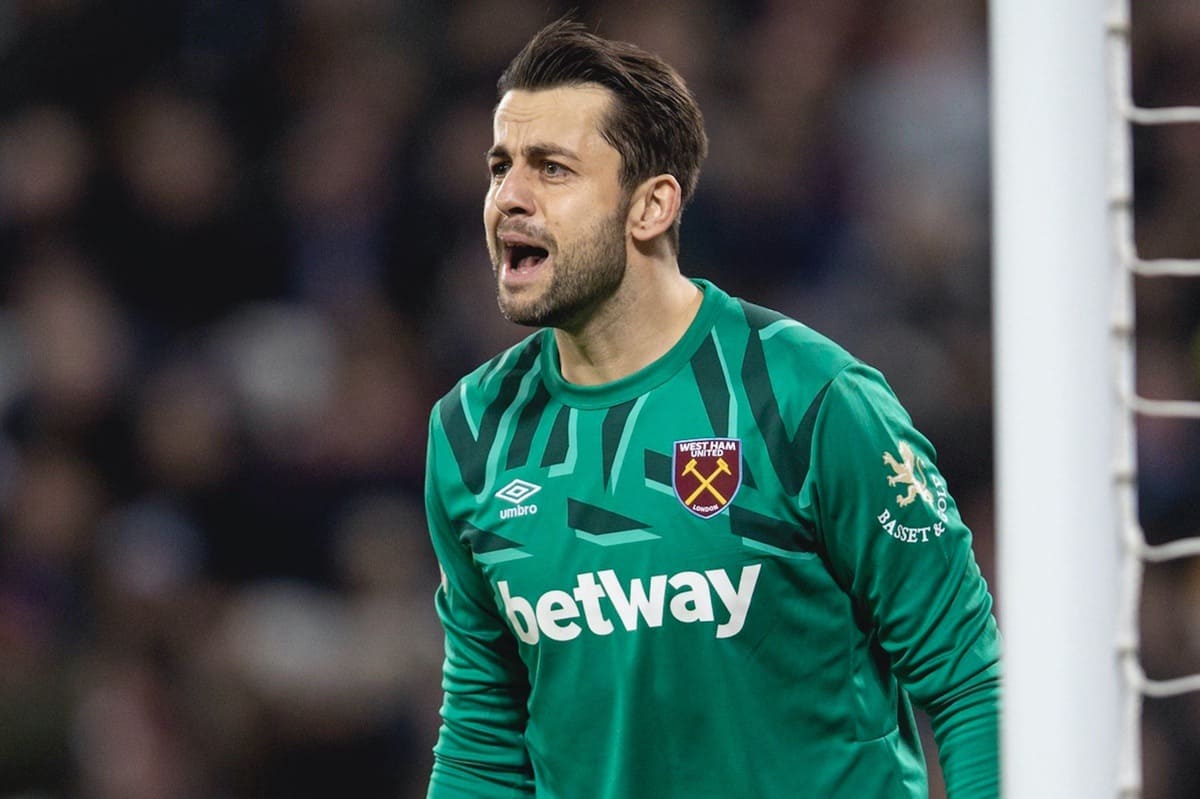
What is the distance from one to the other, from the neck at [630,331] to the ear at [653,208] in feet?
0.26

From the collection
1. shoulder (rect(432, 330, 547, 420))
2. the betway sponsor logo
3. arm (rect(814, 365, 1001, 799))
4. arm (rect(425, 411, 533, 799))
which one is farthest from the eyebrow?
the betway sponsor logo

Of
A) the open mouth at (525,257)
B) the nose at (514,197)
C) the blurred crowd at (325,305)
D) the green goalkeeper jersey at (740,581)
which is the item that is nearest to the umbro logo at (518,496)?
the green goalkeeper jersey at (740,581)

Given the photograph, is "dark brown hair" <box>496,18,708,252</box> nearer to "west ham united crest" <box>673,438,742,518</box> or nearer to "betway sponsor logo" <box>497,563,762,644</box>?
"west ham united crest" <box>673,438,742,518</box>

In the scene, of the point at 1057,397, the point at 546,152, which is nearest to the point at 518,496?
the point at 546,152

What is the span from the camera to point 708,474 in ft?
10.4

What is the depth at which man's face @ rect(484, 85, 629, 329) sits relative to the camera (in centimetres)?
327

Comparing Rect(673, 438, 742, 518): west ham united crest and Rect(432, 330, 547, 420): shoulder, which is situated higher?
Rect(432, 330, 547, 420): shoulder

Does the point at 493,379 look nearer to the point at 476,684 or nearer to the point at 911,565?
the point at 476,684

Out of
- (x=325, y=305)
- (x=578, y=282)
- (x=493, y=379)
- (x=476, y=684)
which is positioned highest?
(x=325, y=305)

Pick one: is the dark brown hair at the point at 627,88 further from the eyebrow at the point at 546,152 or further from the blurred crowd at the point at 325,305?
the blurred crowd at the point at 325,305

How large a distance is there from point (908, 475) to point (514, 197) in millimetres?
875

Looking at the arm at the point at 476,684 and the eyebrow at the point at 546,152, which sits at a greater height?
the eyebrow at the point at 546,152

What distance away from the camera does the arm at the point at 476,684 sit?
3469mm

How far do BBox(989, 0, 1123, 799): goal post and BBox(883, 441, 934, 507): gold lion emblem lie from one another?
942 mm
